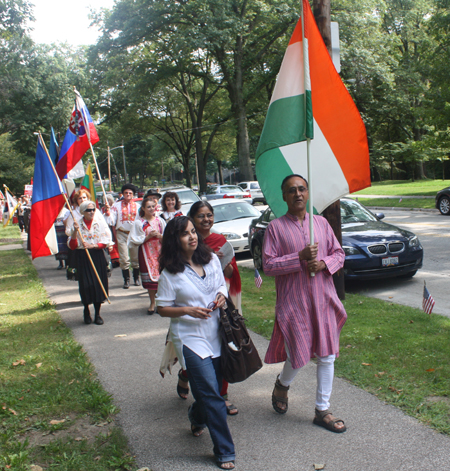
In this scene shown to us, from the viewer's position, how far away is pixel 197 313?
3381mm

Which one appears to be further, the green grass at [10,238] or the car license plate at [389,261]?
the green grass at [10,238]

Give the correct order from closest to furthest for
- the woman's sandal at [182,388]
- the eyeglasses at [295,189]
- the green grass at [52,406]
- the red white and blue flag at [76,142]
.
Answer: the green grass at [52,406] < the eyeglasses at [295,189] < the woman's sandal at [182,388] < the red white and blue flag at [76,142]

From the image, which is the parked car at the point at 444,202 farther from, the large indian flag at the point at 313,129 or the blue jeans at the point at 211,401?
the blue jeans at the point at 211,401

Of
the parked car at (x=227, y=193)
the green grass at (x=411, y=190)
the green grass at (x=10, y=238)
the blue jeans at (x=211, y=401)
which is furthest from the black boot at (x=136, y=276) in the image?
the green grass at (x=411, y=190)

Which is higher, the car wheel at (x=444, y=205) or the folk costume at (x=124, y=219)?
the folk costume at (x=124, y=219)

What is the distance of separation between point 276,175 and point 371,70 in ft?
102

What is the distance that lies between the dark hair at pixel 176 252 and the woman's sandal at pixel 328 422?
1.43 metres

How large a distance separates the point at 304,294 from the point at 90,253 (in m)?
4.71

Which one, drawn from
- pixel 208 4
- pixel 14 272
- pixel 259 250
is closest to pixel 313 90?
pixel 259 250

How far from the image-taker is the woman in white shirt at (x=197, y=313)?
11.0ft

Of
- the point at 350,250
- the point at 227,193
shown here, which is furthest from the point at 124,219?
the point at 227,193

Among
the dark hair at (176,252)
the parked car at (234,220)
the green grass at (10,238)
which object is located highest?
the dark hair at (176,252)

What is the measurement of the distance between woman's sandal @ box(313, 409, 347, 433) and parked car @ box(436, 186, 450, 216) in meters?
16.8

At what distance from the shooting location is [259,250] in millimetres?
11312
